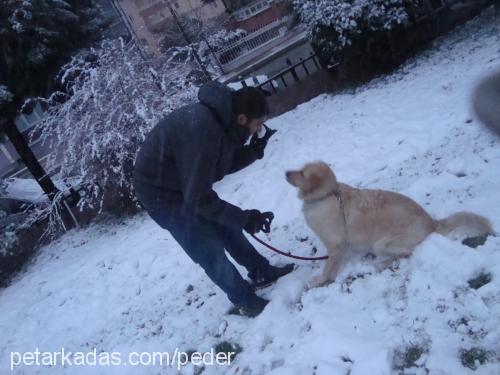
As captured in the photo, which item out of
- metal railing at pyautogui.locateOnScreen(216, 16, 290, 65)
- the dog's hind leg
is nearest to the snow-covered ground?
the dog's hind leg

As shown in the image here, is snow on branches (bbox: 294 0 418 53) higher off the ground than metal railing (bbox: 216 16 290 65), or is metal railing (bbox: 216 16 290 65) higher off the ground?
metal railing (bbox: 216 16 290 65)

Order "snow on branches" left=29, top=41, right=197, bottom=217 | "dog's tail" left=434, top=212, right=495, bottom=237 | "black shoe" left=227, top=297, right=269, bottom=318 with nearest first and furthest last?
"dog's tail" left=434, top=212, right=495, bottom=237, "black shoe" left=227, top=297, right=269, bottom=318, "snow on branches" left=29, top=41, right=197, bottom=217

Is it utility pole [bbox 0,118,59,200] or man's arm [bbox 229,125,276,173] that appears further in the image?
utility pole [bbox 0,118,59,200]

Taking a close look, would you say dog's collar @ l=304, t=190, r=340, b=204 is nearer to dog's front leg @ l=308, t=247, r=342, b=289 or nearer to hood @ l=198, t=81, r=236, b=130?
dog's front leg @ l=308, t=247, r=342, b=289

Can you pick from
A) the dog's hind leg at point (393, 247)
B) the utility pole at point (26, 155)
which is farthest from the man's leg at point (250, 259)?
the utility pole at point (26, 155)

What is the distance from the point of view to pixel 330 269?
348 cm

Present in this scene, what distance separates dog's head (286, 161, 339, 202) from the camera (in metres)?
3.24

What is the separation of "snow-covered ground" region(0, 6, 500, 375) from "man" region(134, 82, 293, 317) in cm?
69

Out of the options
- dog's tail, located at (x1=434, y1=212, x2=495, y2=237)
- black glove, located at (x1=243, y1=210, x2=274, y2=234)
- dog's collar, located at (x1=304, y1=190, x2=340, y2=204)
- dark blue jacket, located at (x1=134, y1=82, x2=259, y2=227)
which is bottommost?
dog's tail, located at (x1=434, y1=212, x2=495, y2=237)

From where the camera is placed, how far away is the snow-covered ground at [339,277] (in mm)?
2756

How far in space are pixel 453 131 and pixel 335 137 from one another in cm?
183

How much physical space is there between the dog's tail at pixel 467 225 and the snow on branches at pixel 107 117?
5456 millimetres

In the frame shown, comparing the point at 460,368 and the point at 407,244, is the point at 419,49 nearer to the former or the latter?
the point at 407,244

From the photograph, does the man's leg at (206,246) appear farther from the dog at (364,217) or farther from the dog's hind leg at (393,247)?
the dog's hind leg at (393,247)
